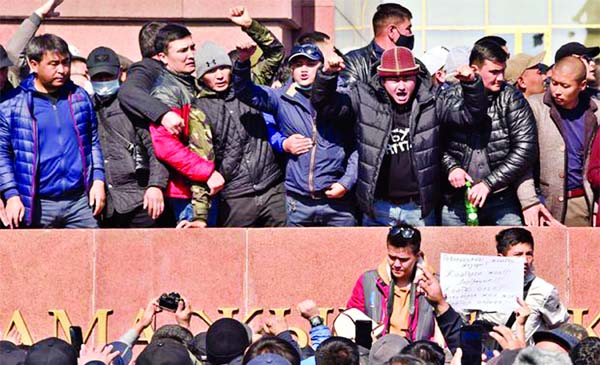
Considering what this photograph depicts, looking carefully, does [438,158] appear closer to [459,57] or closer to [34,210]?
[459,57]

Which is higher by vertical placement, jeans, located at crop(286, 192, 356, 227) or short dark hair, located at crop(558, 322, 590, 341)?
jeans, located at crop(286, 192, 356, 227)

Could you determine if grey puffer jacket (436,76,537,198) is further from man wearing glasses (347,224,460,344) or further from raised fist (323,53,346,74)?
man wearing glasses (347,224,460,344)

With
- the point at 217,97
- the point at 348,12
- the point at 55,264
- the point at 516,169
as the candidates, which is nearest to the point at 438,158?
the point at 516,169

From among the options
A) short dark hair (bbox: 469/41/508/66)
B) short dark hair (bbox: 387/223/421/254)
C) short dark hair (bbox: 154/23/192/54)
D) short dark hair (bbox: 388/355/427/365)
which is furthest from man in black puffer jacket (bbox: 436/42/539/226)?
short dark hair (bbox: 388/355/427/365)

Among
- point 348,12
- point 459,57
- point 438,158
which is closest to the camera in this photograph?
point 438,158

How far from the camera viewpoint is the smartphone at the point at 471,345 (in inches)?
433

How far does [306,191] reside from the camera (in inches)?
566

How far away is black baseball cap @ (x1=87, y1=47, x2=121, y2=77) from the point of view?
14.7 m

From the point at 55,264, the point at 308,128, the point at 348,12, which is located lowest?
the point at 55,264

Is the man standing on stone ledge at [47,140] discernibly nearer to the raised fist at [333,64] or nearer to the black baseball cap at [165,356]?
the raised fist at [333,64]

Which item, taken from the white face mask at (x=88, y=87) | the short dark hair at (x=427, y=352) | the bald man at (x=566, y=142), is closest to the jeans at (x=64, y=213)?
the white face mask at (x=88, y=87)

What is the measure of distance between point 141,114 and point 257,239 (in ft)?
4.14

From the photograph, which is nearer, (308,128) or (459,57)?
(308,128)

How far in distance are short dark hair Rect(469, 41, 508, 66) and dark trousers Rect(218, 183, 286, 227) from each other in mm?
1747
